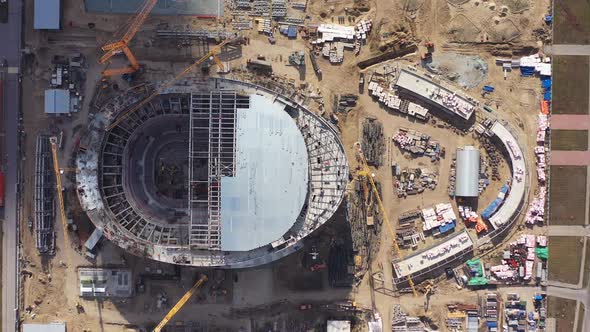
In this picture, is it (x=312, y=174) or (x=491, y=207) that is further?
(x=491, y=207)

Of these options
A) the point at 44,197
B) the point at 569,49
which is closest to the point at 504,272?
the point at 569,49

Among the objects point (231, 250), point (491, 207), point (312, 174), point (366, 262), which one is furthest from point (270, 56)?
point (491, 207)

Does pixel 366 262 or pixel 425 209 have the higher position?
pixel 425 209

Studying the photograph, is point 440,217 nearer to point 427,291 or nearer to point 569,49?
point 427,291

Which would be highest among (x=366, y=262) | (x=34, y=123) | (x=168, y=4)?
(x=168, y=4)

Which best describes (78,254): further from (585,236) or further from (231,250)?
(585,236)
